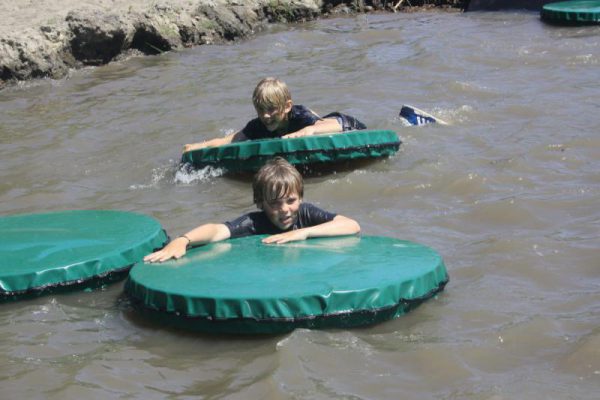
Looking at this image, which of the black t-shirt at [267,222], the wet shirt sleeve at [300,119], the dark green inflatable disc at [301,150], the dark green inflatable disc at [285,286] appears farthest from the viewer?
the wet shirt sleeve at [300,119]

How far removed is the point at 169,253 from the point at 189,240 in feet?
0.64

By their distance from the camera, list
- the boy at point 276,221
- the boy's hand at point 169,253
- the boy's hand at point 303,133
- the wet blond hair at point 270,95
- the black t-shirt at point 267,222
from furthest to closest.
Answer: the boy's hand at point 303,133
the wet blond hair at point 270,95
the black t-shirt at point 267,222
the boy at point 276,221
the boy's hand at point 169,253

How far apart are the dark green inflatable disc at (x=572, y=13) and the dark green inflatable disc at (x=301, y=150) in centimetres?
675

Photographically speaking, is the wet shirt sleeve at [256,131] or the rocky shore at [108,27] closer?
the wet shirt sleeve at [256,131]

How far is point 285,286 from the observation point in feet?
15.0

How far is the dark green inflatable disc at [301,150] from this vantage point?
7.38 meters

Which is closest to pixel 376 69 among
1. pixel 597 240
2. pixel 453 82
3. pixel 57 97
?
pixel 453 82

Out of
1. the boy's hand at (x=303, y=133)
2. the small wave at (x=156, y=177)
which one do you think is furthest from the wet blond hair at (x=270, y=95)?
the small wave at (x=156, y=177)

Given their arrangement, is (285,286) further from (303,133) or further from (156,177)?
(156,177)

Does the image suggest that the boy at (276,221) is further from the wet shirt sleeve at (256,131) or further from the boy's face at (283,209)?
the wet shirt sleeve at (256,131)

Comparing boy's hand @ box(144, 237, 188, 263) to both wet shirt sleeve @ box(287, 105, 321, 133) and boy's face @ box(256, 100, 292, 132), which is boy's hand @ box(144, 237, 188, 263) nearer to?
boy's face @ box(256, 100, 292, 132)

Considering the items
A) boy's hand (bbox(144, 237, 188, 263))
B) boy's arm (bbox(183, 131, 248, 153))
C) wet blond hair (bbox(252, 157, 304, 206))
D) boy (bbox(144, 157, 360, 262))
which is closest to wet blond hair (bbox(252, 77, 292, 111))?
boy's arm (bbox(183, 131, 248, 153))

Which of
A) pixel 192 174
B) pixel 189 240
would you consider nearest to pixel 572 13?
pixel 192 174

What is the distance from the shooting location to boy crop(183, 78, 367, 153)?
7.33m
